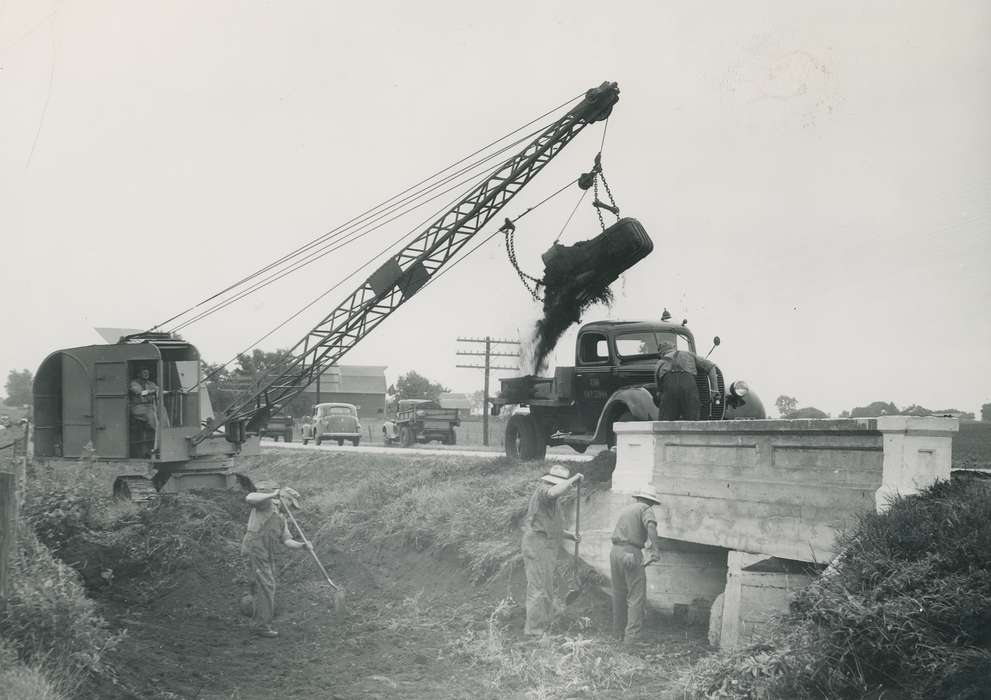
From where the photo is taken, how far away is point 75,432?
48.6 ft

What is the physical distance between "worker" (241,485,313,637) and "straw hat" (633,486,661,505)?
405 centimetres

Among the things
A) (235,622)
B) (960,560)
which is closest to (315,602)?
(235,622)

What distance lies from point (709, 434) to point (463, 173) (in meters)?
8.49

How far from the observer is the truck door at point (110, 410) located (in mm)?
14477

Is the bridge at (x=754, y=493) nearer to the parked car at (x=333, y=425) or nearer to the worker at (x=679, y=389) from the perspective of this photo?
the worker at (x=679, y=389)

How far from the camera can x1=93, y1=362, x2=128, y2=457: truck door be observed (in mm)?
14477

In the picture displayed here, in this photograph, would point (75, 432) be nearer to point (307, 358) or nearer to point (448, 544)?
point (307, 358)

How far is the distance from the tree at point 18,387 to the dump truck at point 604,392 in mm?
32890

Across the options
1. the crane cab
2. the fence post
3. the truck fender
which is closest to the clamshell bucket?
the truck fender

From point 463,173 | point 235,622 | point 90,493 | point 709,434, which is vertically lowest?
point 235,622

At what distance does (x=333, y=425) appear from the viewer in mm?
33594

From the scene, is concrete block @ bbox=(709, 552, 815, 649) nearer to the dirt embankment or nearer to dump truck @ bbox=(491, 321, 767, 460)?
the dirt embankment

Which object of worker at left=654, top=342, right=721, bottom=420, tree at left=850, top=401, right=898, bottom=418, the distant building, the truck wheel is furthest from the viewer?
the distant building

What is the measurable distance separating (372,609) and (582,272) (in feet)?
22.1
